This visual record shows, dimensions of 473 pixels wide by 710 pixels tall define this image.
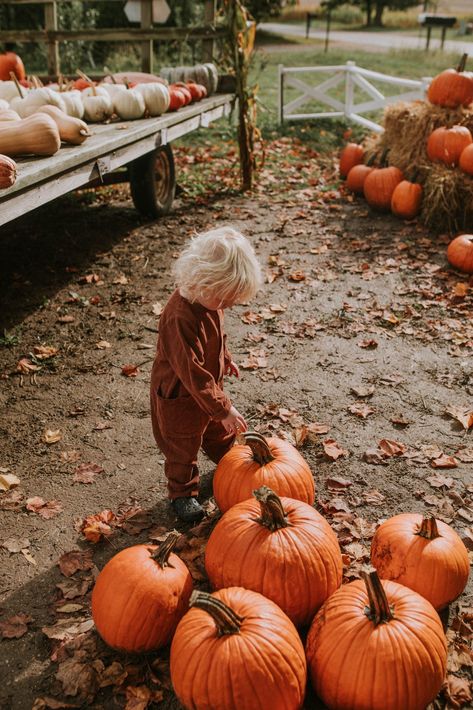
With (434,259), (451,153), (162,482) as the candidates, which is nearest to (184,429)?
(162,482)

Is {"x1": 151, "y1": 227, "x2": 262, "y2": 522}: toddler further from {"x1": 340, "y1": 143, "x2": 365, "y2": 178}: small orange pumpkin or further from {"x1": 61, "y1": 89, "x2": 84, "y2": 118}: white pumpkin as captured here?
{"x1": 340, "y1": 143, "x2": 365, "y2": 178}: small orange pumpkin

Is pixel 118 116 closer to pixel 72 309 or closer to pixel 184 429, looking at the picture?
Result: pixel 72 309

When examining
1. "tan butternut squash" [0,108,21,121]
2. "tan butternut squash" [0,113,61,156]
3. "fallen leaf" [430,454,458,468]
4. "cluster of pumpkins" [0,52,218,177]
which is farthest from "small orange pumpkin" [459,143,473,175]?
"tan butternut squash" [0,108,21,121]

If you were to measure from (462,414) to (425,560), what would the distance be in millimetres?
1768

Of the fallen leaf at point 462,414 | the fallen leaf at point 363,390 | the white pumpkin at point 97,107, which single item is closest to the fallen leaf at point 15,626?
the fallen leaf at point 363,390

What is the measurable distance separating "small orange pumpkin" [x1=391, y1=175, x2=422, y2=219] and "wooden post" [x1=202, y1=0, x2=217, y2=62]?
12.0ft

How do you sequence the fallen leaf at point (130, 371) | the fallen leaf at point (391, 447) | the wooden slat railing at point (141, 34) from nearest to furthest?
the fallen leaf at point (391, 447), the fallen leaf at point (130, 371), the wooden slat railing at point (141, 34)

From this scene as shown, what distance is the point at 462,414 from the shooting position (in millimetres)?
4234

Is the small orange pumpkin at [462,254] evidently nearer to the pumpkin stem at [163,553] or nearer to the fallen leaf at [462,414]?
the fallen leaf at [462,414]

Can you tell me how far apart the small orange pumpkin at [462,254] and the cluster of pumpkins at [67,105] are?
3.52 meters

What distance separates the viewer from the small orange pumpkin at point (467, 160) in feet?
23.2

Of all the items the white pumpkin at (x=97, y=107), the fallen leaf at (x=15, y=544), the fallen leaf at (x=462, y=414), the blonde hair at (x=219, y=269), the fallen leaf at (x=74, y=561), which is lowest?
the fallen leaf at (x=15, y=544)

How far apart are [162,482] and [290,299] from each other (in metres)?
2.77

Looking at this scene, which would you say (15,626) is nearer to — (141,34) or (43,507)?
(43,507)
